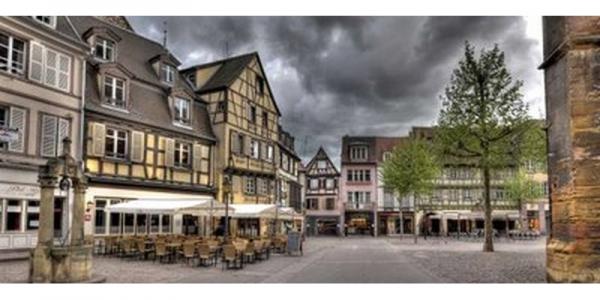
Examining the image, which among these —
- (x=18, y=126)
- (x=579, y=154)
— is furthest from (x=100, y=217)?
(x=579, y=154)

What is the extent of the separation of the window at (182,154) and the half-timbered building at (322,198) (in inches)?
918

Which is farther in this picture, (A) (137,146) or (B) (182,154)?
(B) (182,154)

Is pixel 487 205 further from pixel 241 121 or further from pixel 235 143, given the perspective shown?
pixel 241 121

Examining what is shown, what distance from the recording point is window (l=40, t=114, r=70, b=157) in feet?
49.9

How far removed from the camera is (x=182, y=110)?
22.3 meters

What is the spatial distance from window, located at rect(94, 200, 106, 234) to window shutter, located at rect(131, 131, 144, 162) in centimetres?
186

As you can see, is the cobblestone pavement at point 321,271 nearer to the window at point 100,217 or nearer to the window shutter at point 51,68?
the window at point 100,217

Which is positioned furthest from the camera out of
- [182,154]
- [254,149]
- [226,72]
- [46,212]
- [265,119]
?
[265,119]

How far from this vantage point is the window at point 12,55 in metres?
13.9

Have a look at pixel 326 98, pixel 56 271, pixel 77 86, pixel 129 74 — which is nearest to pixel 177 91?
pixel 129 74

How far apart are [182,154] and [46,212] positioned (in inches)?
493

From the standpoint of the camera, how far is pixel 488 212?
19.1 m

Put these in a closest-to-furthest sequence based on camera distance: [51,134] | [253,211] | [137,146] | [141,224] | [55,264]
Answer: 1. [55,264]
2. [51,134]
3. [253,211]
4. [137,146]
5. [141,224]
